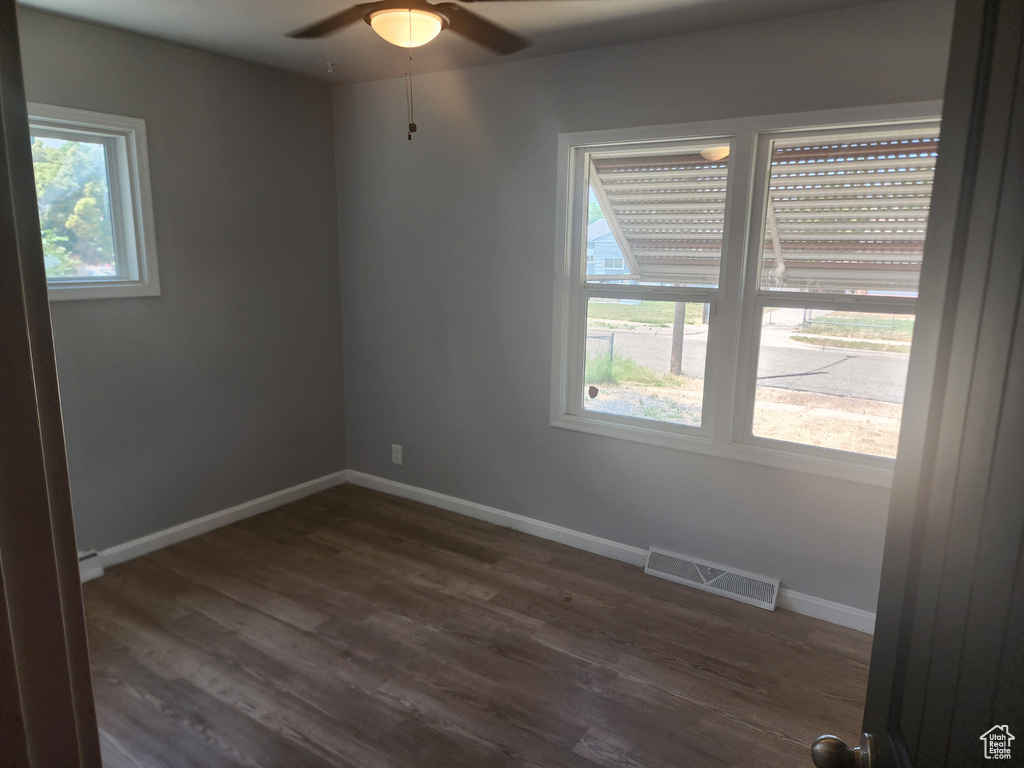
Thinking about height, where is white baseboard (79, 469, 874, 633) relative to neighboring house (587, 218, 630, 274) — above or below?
below

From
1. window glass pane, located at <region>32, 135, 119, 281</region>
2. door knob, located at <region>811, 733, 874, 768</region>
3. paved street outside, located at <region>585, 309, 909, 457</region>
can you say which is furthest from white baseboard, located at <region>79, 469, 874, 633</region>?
door knob, located at <region>811, 733, 874, 768</region>

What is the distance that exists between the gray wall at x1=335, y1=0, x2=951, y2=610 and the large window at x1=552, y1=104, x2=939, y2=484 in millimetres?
112

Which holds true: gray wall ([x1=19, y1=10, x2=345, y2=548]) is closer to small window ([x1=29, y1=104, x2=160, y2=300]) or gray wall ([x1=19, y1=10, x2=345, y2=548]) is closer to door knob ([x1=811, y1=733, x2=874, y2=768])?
small window ([x1=29, y1=104, x2=160, y2=300])

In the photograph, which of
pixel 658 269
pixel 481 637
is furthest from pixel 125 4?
pixel 481 637

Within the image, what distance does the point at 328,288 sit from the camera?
13.4 ft

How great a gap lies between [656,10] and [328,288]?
250 cm

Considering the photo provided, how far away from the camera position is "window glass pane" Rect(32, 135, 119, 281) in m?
2.85

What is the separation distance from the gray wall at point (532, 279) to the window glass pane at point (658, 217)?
0.20 metres

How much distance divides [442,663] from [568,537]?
122cm

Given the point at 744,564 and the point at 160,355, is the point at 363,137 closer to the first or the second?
the point at 160,355

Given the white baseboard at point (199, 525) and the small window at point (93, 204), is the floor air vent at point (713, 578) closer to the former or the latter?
the white baseboard at point (199, 525)

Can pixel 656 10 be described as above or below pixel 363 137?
above

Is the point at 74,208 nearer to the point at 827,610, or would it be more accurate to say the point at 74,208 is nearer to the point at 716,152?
the point at 716,152

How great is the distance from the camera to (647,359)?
3.20m
